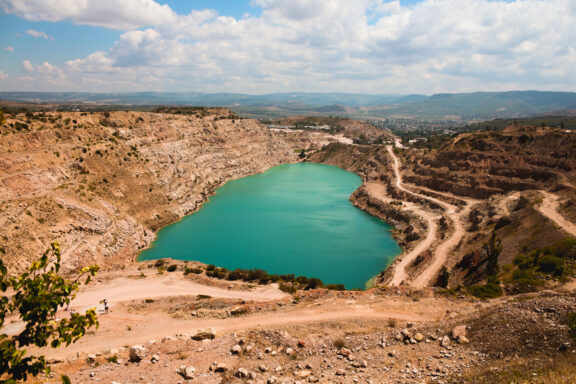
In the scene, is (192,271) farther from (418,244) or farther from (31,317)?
(418,244)

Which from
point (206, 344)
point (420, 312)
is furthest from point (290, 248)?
point (206, 344)

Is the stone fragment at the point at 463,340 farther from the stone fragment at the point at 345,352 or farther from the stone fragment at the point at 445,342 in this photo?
the stone fragment at the point at 345,352

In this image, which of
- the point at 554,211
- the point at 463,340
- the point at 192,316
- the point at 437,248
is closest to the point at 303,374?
the point at 463,340

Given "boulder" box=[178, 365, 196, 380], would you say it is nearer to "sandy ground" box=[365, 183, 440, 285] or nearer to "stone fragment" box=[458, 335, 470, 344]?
"stone fragment" box=[458, 335, 470, 344]

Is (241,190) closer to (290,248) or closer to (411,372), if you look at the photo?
(290,248)

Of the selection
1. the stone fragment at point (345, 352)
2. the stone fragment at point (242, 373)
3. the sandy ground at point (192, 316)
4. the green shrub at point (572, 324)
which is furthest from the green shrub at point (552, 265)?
the stone fragment at point (242, 373)

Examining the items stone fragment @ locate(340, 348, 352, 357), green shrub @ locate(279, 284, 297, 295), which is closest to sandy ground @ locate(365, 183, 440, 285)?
green shrub @ locate(279, 284, 297, 295)
